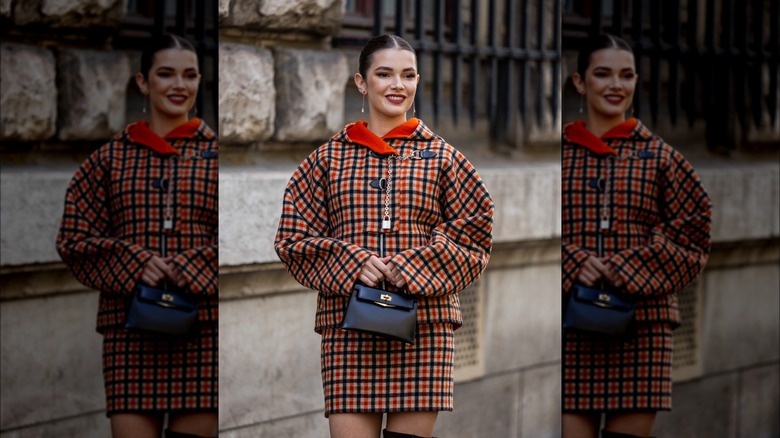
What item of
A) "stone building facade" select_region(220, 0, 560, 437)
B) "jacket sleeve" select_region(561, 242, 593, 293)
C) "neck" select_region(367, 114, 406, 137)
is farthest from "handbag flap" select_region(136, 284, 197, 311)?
"jacket sleeve" select_region(561, 242, 593, 293)

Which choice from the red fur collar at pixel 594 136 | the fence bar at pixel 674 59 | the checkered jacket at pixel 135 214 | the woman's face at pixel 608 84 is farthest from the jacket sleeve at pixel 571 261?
the checkered jacket at pixel 135 214

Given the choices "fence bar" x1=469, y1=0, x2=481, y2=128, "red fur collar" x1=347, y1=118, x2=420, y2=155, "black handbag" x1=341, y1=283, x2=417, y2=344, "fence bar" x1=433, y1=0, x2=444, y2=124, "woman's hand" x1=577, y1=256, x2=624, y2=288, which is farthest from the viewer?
"fence bar" x1=469, y1=0, x2=481, y2=128

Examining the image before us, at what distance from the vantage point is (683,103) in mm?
3938

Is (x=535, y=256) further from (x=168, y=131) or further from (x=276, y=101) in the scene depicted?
(x=168, y=131)

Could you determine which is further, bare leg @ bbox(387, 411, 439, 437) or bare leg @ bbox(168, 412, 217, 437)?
bare leg @ bbox(168, 412, 217, 437)

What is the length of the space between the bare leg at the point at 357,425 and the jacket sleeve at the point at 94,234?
779 mm

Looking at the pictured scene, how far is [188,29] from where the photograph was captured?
11.7 feet

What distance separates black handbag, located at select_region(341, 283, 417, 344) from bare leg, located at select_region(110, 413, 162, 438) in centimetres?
82

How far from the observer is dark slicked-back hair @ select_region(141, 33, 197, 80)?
3.56 m

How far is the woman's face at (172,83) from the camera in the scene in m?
3.55

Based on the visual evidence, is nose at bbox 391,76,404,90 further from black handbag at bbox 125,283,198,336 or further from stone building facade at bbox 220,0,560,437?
black handbag at bbox 125,283,198,336

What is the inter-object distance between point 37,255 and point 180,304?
48cm

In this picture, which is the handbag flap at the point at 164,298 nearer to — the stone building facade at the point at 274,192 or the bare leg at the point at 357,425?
the stone building facade at the point at 274,192

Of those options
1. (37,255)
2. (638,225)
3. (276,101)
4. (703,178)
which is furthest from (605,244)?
(37,255)
